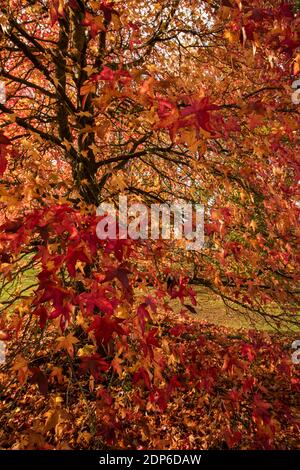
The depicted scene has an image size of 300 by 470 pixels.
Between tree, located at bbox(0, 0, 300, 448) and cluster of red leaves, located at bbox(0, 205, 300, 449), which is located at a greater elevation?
tree, located at bbox(0, 0, 300, 448)

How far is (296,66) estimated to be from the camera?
272cm

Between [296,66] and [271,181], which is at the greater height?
[296,66]

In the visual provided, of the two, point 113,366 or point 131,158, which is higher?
point 131,158

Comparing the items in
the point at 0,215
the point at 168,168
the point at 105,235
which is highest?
the point at 168,168

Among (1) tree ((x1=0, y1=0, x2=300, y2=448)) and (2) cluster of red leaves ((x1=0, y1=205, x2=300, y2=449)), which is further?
(1) tree ((x1=0, y1=0, x2=300, y2=448))

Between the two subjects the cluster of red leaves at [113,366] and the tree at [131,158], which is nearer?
the cluster of red leaves at [113,366]

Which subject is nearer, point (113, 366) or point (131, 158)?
point (113, 366)

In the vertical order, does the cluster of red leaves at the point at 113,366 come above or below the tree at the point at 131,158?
below
